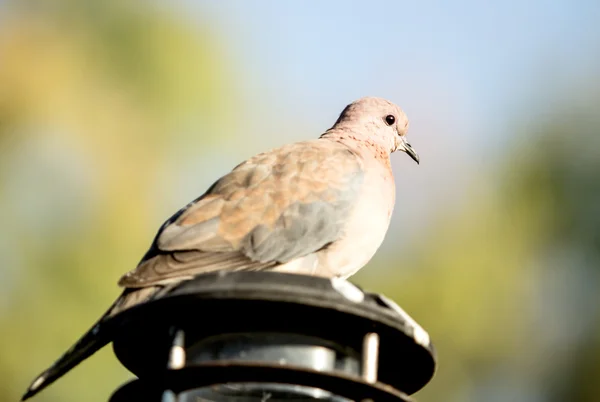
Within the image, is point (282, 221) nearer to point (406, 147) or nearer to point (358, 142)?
point (358, 142)

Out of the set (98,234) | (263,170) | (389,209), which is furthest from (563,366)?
(263,170)

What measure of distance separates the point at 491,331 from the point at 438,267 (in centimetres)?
63

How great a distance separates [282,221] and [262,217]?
93 millimetres

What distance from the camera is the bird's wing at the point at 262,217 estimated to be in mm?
4207

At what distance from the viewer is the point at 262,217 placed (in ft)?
15.3

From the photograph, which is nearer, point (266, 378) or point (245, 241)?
point (266, 378)

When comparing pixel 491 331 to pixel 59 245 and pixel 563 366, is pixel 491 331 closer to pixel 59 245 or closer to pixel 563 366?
pixel 563 366

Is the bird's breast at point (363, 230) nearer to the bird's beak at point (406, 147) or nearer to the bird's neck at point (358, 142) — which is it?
the bird's neck at point (358, 142)

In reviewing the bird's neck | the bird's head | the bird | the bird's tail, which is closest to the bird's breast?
the bird

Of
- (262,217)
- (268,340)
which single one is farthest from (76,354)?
(262,217)

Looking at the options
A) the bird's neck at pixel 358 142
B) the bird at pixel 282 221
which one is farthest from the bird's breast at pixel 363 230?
the bird's neck at pixel 358 142

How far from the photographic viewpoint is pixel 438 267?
912 cm

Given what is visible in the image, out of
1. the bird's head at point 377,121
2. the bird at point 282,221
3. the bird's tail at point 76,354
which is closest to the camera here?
the bird's tail at point 76,354

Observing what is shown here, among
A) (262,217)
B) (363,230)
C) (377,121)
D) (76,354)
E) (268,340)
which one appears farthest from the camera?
(377,121)
